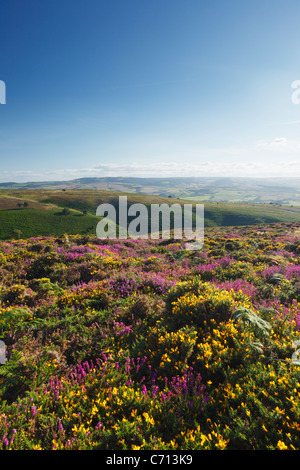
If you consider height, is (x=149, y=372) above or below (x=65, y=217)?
below

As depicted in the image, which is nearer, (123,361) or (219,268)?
(123,361)

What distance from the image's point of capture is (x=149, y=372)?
446cm

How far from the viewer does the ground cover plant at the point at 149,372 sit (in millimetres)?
3221

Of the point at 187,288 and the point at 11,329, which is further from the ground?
the point at 187,288

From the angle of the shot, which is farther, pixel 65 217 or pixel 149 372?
pixel 65 217

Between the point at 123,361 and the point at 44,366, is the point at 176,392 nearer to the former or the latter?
the point at 123,361

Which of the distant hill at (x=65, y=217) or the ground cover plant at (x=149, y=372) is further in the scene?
the distant hill at (x=65, y=217)

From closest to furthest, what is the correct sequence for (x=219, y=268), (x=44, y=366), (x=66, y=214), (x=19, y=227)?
(x=44, y=366) → (x=219, y=268) → (x=19, y=227) → (x=66, y=214)

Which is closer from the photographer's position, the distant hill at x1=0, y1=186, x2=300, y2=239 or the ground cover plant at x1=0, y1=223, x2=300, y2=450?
the ground cover plant at x1=0, y1=223, x2=300, y2=450

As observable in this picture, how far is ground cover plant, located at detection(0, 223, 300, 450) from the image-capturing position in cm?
322

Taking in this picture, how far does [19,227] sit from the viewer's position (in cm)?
7912
